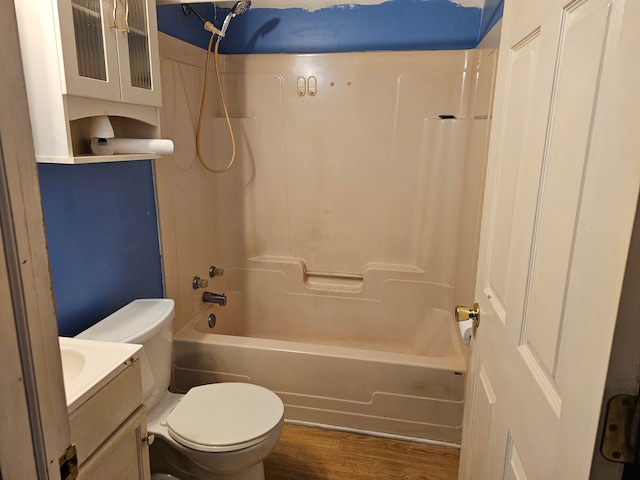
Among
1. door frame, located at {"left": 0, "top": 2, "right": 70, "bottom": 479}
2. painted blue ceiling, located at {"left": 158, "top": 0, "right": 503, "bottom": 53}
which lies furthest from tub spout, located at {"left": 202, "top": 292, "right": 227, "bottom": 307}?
door frame, located at {"left": 0, "top": 2, "right": 70, "bottom": 479}

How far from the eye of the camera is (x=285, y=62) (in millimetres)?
2492

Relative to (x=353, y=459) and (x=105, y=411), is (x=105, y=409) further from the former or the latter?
(x=353, y=459)

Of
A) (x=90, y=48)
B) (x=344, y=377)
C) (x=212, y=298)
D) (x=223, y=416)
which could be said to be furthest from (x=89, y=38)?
(x=344, y=377)

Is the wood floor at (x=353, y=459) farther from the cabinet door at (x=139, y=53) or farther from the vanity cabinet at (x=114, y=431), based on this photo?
the cabinet door at (x=139, y=53)

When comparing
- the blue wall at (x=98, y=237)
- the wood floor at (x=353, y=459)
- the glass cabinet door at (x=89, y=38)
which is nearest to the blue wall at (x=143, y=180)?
the blue wall at (x=98, y=237)

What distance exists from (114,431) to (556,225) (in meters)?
1.13

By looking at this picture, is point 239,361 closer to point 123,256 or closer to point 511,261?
point 123,256

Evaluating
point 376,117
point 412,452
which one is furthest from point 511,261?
point 376,117

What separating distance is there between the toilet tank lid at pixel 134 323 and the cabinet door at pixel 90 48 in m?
Result: 0.76

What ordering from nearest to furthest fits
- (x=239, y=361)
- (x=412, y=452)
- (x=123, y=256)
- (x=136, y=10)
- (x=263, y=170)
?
(x=136, y=10) → (x=123, y=256) → (x=412, y=452) → (x=239, y=361) → (x=263, y=170)

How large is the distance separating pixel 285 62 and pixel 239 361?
1661 millimetres

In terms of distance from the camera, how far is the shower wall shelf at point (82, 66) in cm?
119

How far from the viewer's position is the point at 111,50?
1.36 m

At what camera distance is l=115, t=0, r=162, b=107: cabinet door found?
141 cm
